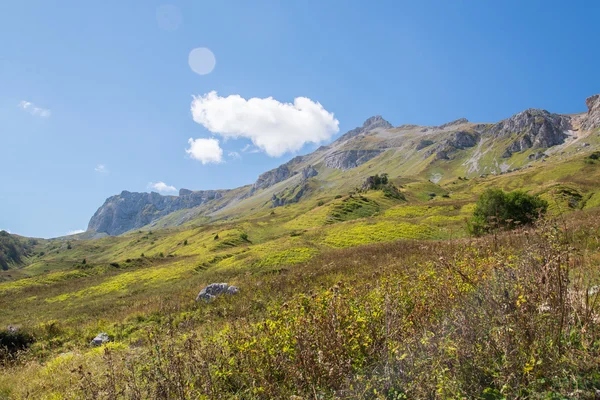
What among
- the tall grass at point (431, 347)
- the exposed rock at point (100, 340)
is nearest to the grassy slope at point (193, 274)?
the exposed rock at point (100, 340)

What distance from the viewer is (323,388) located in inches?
180

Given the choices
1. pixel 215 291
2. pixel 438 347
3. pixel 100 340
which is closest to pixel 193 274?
pixel 215 291

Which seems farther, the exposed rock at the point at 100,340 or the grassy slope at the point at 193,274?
the grassy slope at the point at 193,274

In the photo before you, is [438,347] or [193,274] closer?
[438,347]

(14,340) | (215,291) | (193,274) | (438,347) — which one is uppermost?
(438,347)

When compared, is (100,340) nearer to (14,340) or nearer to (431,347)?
(14,340)

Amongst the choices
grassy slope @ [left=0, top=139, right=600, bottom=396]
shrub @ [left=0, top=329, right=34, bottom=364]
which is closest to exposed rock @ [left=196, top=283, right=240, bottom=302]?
grassy slope @ [left=0, top=139, right=600, bottom=396]

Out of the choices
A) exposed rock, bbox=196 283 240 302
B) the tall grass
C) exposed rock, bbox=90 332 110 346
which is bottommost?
exposed rock, bbox=90 332 110 346

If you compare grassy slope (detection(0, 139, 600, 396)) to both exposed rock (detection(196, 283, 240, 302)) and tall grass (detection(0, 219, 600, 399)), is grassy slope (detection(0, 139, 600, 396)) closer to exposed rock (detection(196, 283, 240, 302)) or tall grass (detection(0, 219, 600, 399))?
exposed rock (detection(196, 283, 240, 302))

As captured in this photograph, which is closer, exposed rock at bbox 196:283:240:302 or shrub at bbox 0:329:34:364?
shrub at bbox 0:329:34:364

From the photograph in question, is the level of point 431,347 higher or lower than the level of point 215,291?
higher

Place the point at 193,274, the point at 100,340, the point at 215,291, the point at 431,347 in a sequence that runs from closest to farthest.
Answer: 1. the point at 431,347
2. the point at 100,340
3. the point at 215,291
4. the point at 193,274

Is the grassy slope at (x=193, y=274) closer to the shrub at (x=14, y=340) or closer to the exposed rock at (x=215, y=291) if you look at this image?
the shrub at (x=14, y=340)

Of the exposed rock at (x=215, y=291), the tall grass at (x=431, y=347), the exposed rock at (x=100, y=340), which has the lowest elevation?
the exposed rock at (x=100, y=340)
